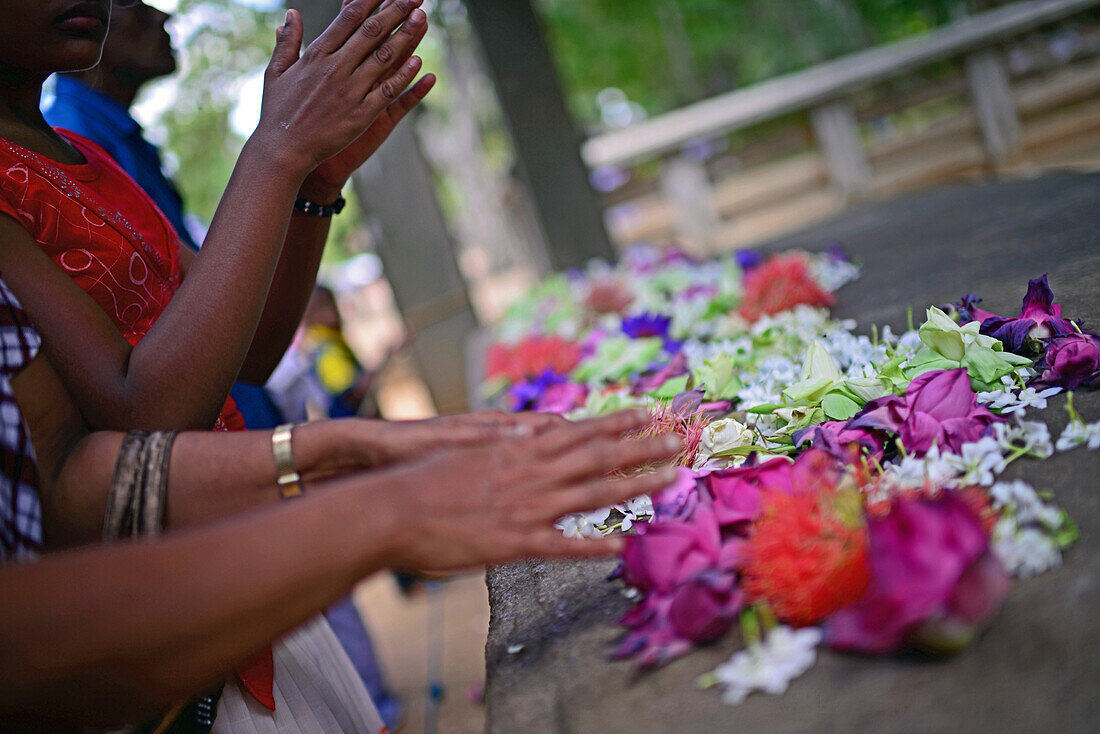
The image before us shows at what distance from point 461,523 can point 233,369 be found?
51 centimetres

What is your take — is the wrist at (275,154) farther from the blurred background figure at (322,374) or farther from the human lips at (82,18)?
the blurred background figure at (322,374)

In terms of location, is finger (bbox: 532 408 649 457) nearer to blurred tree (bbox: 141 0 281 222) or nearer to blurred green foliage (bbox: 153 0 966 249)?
blurred tree (bbox: 141 0 281 222)

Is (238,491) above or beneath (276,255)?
beneath

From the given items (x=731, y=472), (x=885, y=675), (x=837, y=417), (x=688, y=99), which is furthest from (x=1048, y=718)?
(x=688, y=99)

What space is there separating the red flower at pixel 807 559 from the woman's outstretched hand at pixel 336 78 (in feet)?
2.67

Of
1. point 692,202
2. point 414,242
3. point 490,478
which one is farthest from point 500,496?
point 692,202

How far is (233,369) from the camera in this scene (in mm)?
1104

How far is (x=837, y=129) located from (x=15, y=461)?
6228 mm

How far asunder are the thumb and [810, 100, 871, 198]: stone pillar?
5585mm

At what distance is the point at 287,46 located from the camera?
1.21 meters

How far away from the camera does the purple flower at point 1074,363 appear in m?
1.10

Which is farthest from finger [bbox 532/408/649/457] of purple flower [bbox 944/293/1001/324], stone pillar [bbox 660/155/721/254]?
stone pillar [bbox 660/155/721/254]

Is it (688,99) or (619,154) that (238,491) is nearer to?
(619,154)

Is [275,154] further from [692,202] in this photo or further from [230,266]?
[692,202]
